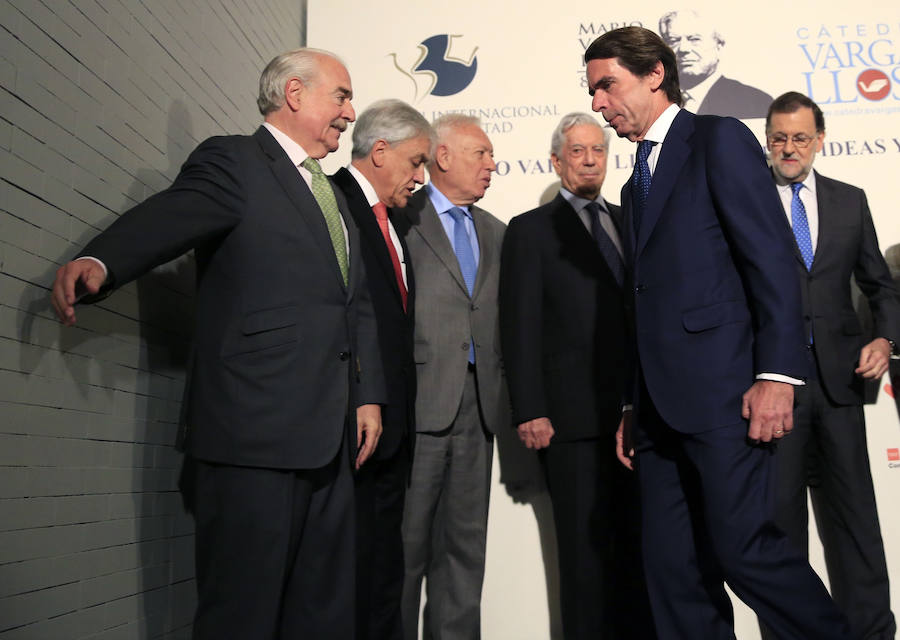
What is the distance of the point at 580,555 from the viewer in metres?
2.85

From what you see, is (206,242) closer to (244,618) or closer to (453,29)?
(244,618)

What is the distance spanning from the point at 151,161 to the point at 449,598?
170 centimetres

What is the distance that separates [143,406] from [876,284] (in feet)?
8.68

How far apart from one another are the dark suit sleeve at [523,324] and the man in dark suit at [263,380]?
0.85 metres

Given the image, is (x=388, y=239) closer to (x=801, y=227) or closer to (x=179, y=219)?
(x=179, y=219)

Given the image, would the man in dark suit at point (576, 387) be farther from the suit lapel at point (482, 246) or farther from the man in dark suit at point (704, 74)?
the man in dark suit at point (704, 74)

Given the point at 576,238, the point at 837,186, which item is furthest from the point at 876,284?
the point at 576,238

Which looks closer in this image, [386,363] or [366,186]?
[386,363]

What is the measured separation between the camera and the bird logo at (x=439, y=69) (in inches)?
159

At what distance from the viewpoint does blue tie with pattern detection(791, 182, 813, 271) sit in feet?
10.4

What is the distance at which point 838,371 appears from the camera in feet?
10.0

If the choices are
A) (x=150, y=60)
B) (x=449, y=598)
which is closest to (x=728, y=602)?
(x=449, y=598)

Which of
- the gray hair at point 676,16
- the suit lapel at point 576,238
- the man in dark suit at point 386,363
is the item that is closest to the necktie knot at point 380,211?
the man in dark suit at point 386,363

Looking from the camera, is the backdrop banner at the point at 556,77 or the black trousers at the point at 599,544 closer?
the black trousers at the point at 599,544
